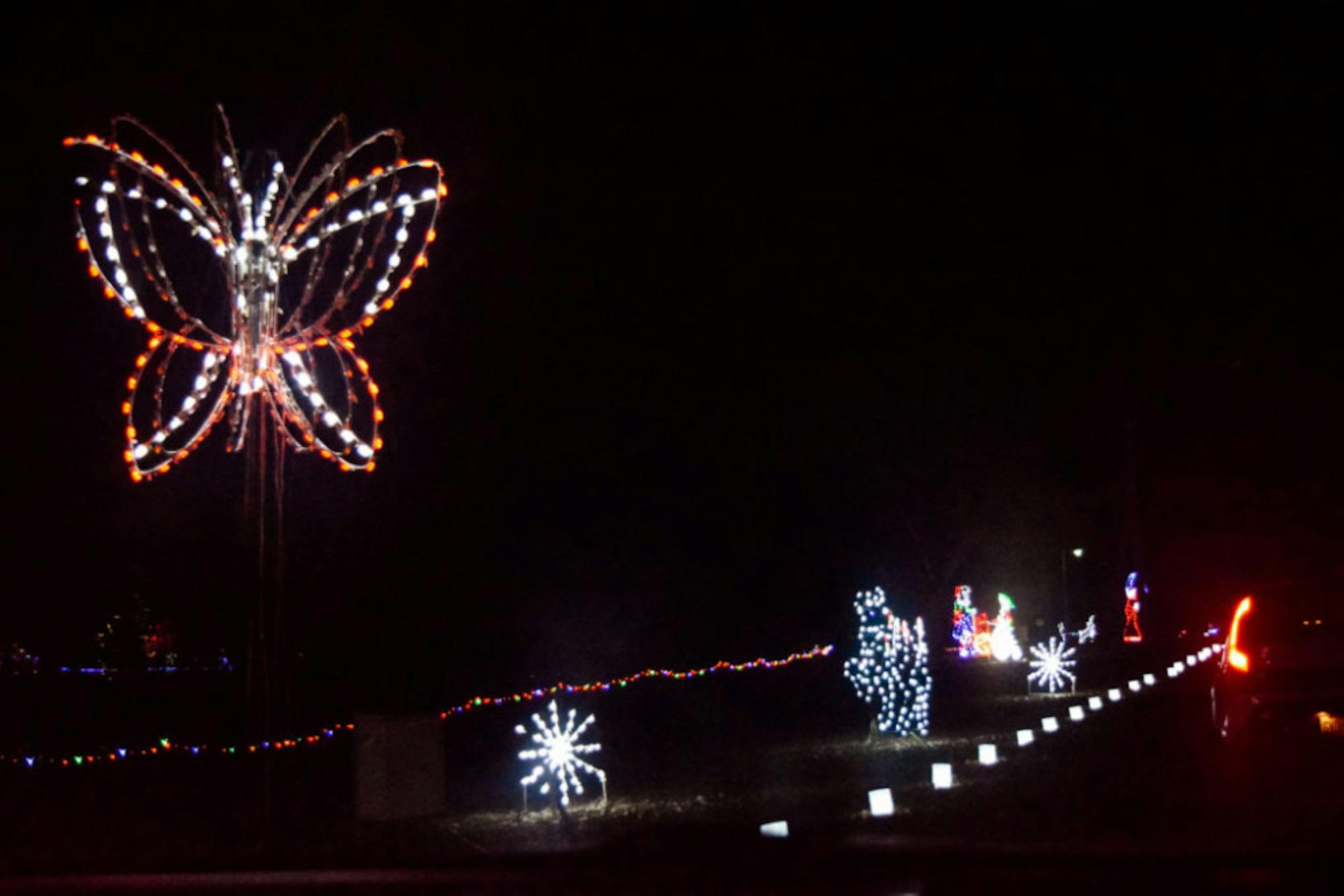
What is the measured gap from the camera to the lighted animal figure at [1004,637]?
1970 inches

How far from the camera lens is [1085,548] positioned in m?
63.9

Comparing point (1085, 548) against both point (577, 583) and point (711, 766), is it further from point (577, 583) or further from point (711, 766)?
point (711, 766)

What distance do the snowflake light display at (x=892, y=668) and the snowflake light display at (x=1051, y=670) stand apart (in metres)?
10.3

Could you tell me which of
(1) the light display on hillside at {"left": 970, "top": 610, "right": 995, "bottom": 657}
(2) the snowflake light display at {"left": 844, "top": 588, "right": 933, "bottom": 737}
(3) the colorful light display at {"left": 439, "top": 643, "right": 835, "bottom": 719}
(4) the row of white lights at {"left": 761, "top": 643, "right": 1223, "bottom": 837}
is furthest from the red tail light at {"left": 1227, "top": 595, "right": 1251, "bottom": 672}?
(1) the light display on hillside at {"left": 970, "top": 610, "right": 995, "bottom": 657}

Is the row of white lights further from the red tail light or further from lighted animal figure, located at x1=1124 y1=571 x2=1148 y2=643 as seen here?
lighted animal figure, located at x1=1124 y1=571 x2=1148 y2=643

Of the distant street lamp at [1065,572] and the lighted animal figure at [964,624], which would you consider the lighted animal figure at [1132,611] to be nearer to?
the distant street lamp at [1065,572]

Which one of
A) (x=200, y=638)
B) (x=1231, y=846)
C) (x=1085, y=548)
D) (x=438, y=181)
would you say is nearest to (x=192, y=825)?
(x=438, y=181)

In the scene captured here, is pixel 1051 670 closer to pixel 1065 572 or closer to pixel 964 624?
pixel 964 624

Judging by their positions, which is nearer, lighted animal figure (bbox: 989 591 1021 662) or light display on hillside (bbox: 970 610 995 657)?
lighted animal figure (bbox: 989 591 1021 662)

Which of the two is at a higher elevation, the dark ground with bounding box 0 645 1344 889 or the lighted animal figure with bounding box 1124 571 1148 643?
the lighted animal figure with bounding box 1124 571 1148 643

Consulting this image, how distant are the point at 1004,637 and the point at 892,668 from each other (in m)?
31.0

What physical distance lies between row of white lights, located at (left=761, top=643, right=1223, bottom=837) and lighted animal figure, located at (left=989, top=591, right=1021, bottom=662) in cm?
1133

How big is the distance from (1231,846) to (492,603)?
15.7 m

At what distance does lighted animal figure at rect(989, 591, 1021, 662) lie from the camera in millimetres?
50031
